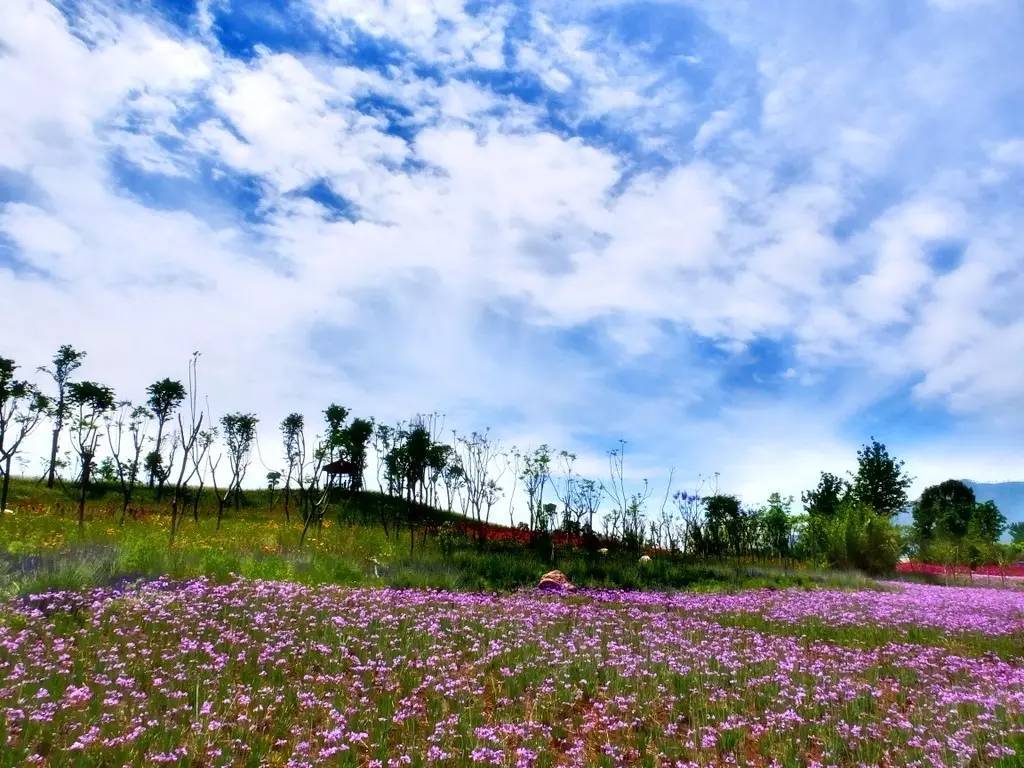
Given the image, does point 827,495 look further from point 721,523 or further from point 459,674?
point 459,674

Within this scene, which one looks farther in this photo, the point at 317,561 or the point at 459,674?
the point at 317,561

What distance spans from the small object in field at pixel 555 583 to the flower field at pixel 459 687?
158 inches

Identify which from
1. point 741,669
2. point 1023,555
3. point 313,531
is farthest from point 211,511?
point 1023,555

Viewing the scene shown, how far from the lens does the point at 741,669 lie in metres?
7.67

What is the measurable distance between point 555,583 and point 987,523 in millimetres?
49378

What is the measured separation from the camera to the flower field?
516 cm

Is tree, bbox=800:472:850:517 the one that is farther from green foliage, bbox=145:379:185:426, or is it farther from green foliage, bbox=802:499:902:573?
green foliage, bbox=145:379:185:426

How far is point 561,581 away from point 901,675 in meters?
8.43

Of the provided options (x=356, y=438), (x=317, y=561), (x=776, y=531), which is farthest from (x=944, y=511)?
(x=317, y=561)

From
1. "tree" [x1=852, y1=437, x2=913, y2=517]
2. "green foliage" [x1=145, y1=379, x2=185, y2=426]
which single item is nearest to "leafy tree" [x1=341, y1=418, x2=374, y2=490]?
"green foliage" [x1=145, y1=379, x2=185, y2=426]

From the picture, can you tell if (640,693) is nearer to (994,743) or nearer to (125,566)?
(994,743)

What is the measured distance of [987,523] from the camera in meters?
49.0

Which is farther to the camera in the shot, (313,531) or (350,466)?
(350,466)

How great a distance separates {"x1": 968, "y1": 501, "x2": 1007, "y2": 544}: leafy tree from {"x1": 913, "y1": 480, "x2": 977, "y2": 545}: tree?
0.95m
